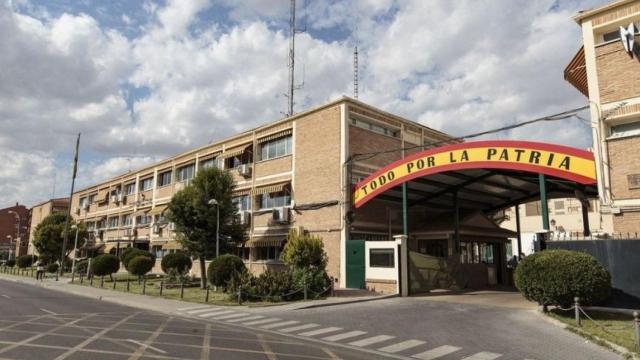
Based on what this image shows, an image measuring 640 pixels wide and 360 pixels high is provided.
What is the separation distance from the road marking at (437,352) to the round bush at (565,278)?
4912 millimetres

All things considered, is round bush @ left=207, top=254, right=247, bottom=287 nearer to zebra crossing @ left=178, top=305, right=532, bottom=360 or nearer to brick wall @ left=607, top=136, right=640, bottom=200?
zebra crossing @ left=178, top=305, right=532, bottom=360

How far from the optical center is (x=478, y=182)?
2650 centimetres

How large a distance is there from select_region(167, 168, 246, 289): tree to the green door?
8.06 m

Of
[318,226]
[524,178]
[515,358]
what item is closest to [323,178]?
[318,226]

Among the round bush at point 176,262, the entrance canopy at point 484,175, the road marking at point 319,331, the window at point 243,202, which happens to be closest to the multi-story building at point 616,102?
the entrance canopy at point 484,175

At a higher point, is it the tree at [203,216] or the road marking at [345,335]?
the tree at [203,216]

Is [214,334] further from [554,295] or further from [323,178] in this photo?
[323,178]

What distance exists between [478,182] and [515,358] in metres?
17.3

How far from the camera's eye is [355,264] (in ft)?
80.4

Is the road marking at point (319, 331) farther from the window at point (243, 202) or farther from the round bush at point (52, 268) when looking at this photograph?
the round bush at point (52, 268)

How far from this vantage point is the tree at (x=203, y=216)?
2864cm

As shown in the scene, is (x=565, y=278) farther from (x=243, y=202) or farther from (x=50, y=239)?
(x=50, y=239)

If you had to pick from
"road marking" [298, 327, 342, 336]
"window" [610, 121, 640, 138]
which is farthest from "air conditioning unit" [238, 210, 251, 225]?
"window" [610, 121, 640, 138]

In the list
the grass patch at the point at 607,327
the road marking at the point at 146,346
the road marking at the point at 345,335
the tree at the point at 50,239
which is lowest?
the road marking at the point at 345,335
